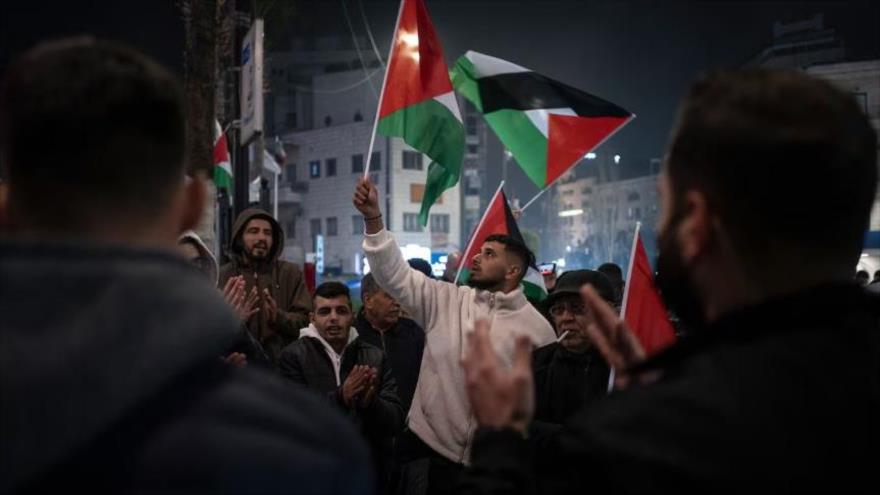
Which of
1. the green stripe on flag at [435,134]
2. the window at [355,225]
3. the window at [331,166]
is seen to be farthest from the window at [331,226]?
the green stripe on flag at [435,134]

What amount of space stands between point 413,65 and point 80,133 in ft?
16.1

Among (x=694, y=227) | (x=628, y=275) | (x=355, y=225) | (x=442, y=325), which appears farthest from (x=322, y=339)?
(x=355, y=225)

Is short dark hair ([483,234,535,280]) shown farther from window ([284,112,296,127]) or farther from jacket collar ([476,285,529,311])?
window ([284,112,296,127])

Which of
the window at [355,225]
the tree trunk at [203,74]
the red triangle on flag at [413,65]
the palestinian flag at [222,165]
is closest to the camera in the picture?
the red triangle on flag at [413,65]

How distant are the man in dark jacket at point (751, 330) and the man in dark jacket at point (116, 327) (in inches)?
20.0

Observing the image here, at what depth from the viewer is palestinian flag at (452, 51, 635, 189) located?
704cm

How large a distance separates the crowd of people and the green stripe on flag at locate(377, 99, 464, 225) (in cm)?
437

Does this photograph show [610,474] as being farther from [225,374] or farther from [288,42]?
[288,42]

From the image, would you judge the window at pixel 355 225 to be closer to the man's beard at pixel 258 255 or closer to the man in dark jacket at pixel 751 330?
the man's beard at pixel 258 255

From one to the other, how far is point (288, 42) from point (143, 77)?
73.8 meters

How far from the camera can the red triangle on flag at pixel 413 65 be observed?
6.12m

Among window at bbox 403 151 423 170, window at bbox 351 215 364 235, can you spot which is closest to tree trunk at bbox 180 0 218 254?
window at bbox 403 151 423 170

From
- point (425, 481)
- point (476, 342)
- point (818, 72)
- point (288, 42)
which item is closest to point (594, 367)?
point (425, 481)

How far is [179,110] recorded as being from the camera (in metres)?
1.58
